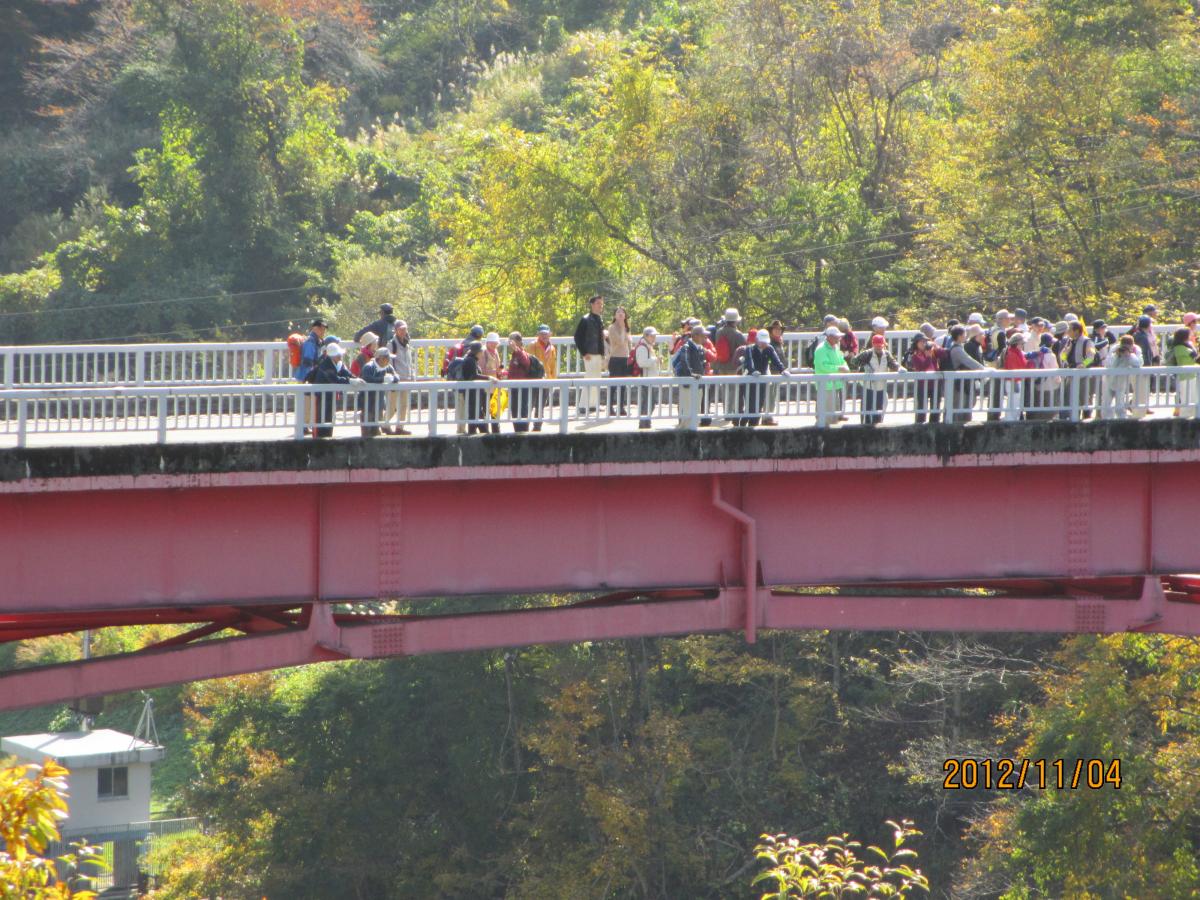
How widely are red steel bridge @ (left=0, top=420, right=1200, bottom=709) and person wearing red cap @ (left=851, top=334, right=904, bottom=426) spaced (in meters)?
0.70

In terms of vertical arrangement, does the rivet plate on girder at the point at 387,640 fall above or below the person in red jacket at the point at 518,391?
below

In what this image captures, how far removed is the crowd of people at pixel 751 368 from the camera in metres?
16.5

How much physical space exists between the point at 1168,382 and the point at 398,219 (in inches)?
1816

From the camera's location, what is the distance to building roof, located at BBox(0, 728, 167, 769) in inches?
1586

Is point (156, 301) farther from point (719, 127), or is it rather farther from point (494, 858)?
point (494, 858)

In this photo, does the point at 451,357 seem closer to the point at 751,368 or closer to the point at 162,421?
the point at 751,368

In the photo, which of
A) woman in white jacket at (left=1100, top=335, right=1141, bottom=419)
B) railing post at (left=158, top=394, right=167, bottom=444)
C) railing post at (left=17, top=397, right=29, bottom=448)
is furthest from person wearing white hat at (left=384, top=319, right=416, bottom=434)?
woman in white jacket at (left=1100, top=335, right=1141, bottom=419)

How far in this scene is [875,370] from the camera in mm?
18219

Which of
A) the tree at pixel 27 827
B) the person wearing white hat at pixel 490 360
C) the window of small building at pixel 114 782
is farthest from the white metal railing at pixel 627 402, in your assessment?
the window of small building at pixel 114 782

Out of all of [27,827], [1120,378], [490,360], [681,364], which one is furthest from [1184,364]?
[27,827]

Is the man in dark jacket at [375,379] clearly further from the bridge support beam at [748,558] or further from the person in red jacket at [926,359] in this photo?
the person in red jacket at [926,359]

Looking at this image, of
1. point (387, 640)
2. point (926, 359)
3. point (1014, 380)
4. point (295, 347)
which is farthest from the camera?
point (295, 347)

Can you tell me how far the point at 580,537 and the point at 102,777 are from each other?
2802 centimetres

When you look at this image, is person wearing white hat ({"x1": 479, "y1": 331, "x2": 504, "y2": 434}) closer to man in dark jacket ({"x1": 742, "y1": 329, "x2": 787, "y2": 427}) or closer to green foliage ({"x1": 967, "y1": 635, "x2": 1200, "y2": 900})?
man in dark jacket ({"x1": 742, "y1": 329, "x2": 787, "y2": 427})
